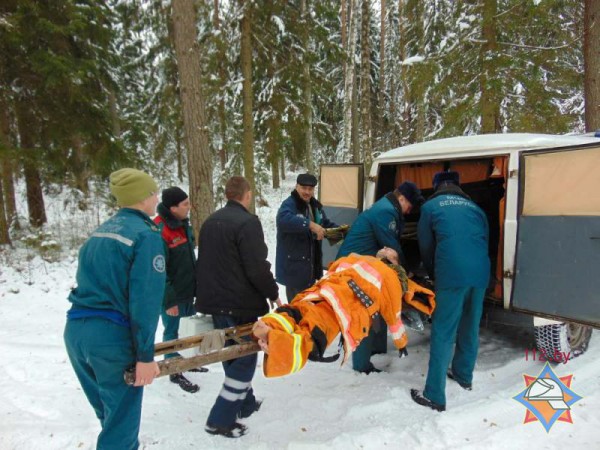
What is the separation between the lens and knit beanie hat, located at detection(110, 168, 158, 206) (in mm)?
2236

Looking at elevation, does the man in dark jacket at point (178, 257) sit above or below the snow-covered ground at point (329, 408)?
above

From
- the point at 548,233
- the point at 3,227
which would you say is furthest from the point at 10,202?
the point at 548,233

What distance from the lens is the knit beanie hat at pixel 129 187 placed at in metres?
2.24

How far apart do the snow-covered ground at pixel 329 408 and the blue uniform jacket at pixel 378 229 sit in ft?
4.40

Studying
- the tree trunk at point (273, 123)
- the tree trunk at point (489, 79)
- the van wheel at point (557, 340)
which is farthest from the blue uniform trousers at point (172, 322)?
the tree trunk at point (273, 123)

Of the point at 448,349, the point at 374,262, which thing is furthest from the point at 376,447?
the point at 374,262

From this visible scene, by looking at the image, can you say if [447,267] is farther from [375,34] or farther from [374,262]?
[375,34]

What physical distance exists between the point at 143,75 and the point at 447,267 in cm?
1799

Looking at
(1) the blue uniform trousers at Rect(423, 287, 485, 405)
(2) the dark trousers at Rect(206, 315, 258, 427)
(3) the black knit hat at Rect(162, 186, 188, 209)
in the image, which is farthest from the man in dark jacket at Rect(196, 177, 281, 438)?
(1) the blue uniform trousers at Rect(423, 287, 485, 405)

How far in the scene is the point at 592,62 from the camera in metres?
6.60

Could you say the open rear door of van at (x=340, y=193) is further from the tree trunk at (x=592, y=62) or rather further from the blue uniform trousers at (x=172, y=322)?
the tree trunk at (x=592, y=62)

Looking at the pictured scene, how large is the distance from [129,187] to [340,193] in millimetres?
3736

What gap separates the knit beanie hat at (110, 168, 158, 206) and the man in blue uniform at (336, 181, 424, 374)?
2.22 metres

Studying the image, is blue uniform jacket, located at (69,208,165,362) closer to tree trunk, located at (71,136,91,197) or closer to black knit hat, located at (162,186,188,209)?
black knit hat, located at (162,186,188,209)
